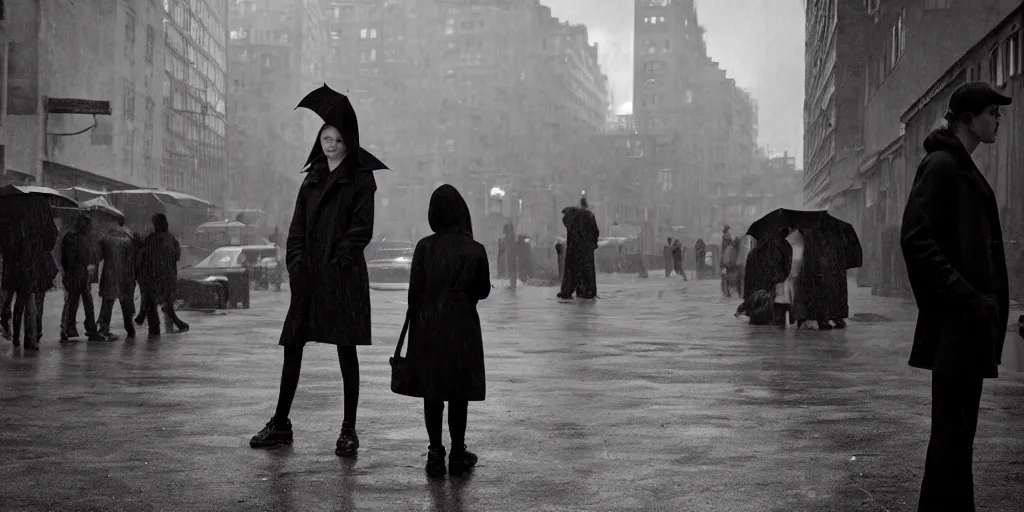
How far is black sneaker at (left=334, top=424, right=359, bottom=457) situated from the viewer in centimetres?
662

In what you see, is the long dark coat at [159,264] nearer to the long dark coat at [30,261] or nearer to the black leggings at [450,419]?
the long dark coat at [30,261]

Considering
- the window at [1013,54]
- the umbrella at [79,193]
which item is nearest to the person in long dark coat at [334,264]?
the window at [1013,54]

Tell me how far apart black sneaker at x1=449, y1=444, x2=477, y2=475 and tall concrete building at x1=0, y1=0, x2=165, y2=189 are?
28.7 meters

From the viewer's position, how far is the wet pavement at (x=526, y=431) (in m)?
5.62

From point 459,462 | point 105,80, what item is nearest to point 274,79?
point 105,80

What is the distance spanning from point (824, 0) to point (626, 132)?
81.0 meters

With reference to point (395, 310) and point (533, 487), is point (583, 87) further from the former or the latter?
point (533, 487)

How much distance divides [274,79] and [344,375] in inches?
5323

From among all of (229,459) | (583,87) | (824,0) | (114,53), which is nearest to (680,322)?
(229,459)

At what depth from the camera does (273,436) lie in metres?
6.85

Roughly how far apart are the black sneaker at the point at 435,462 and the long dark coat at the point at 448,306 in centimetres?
29

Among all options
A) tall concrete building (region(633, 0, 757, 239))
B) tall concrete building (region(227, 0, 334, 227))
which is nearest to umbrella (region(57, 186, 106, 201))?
tall concrete building (region(227, 0, 334, 227))

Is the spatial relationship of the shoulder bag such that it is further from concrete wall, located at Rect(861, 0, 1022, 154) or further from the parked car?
concrete wall, located at Rect(861, 0, 1022, 154)

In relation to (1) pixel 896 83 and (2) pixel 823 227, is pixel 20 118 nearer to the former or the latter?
(2) pixel 823 227
